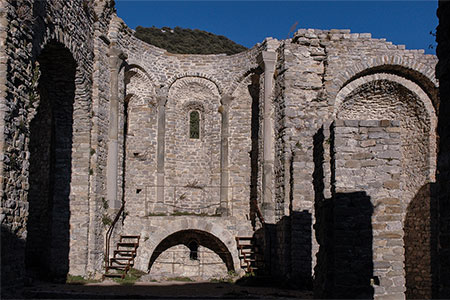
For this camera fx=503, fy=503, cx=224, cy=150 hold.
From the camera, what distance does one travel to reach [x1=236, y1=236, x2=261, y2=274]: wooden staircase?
15.4 m

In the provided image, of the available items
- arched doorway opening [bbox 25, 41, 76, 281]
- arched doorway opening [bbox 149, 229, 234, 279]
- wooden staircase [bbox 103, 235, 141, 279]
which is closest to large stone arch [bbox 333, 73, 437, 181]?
arched doorway opening [bbox 149, 229, 234, 279]

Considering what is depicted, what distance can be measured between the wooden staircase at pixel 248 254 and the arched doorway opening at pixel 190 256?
1517 millimetres

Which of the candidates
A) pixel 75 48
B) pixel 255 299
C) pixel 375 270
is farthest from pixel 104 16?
pixel 375 270

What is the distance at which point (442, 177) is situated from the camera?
208 inches

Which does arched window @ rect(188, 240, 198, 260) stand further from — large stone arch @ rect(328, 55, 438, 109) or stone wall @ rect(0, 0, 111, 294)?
large stone arch @ rect(328, 55, 438, 109)

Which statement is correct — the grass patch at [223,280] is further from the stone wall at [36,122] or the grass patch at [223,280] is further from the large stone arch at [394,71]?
the large stone arch at [394,71]

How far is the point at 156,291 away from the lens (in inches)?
474

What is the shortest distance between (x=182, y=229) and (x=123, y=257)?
6.65ft

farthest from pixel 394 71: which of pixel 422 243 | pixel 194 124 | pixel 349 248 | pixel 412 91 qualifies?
pixel 349 248

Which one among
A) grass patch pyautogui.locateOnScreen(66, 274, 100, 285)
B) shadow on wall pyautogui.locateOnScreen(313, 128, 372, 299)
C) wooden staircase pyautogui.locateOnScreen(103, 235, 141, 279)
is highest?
shadow on wall pyautogui.locateOnScreen(313, 128, 372, 299)

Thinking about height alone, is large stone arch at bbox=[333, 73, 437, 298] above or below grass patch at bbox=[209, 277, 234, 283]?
above

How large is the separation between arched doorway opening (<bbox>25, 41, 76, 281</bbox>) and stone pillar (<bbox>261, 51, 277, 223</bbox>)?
5.92 metres

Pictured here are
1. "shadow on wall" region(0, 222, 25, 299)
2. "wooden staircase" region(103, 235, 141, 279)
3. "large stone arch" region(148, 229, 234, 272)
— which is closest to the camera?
"shadow on wall" region(0, 222, 25, 299)

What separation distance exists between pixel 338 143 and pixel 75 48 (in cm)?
771
